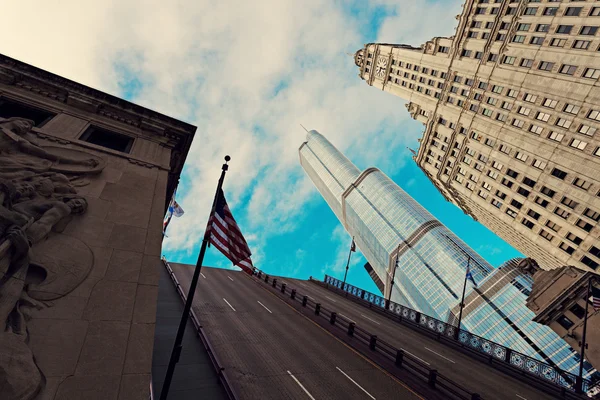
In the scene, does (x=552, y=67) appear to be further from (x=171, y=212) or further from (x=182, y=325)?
(x=182, y=325)

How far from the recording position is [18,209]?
904cm

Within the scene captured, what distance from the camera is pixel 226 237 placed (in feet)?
36.7

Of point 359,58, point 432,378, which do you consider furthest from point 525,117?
point 359,58

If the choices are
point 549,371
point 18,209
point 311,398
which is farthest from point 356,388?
point 549,371

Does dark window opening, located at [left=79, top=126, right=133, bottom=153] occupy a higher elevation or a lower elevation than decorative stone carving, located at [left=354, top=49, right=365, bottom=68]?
lower

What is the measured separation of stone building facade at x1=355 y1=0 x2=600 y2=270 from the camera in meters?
41.5

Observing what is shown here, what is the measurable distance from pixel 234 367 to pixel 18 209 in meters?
10.9

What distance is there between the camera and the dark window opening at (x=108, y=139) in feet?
51.8

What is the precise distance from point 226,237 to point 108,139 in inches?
420

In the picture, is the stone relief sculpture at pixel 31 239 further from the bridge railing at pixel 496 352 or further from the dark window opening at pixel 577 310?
the dark window opening at pixel 577 310

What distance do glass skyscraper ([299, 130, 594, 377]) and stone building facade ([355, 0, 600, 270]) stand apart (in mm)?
22861

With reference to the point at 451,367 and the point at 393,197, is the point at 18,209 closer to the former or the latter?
the point at 451,367

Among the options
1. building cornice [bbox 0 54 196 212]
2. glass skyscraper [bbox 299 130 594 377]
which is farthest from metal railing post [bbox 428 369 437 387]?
glass skyscraper [bbox 299 130 594 377]

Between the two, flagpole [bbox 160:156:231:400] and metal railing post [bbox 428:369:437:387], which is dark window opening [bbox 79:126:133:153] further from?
metal railing post [bbox 428:369:437:387]
